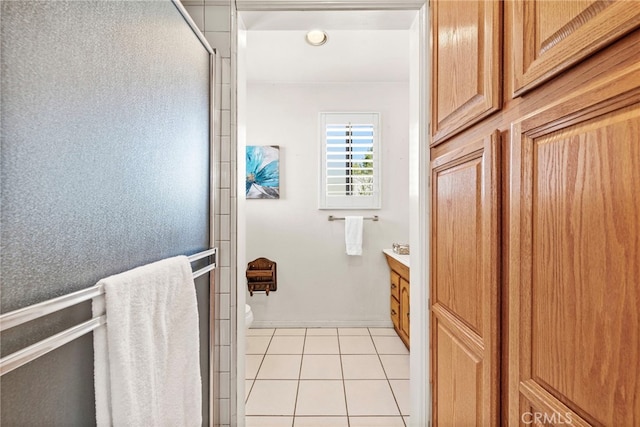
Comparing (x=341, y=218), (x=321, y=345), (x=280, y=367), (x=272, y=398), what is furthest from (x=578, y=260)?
(x=341, y=218)

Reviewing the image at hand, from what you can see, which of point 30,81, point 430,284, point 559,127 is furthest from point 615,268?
point 30,81

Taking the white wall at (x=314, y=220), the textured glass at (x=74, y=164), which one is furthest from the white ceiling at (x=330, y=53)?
the textured glass at (x=74, y=164)

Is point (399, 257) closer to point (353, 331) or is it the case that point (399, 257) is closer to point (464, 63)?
point (353, 331)

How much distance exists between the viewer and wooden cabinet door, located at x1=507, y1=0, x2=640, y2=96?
50 centimetres

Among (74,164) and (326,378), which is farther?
(326,378)

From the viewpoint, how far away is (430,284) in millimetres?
1377

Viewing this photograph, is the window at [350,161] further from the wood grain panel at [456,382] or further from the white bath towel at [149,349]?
the white bath towel at [149,349]

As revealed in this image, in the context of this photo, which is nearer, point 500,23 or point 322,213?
point 500,23

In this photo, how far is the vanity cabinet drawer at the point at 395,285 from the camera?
2734 millimetres

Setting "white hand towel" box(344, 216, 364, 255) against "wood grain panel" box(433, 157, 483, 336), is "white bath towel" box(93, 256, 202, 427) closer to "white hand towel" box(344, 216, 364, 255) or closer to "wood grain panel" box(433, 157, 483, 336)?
"wood grain panel" box(433, 157, 483, 336)

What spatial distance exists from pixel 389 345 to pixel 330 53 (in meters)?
2.42

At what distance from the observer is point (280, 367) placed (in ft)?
7.69

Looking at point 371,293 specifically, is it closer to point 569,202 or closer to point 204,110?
point 204,110

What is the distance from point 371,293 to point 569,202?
2652 mm
